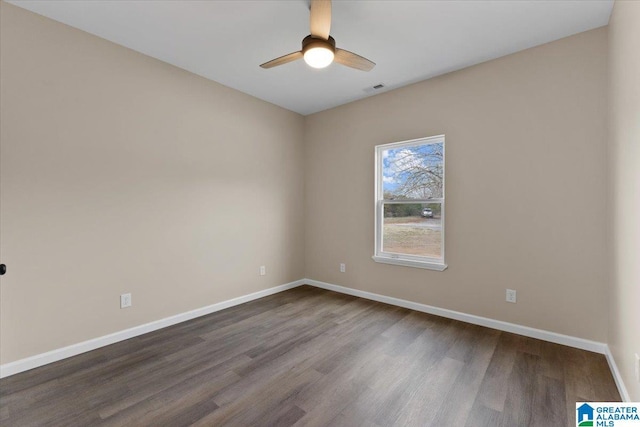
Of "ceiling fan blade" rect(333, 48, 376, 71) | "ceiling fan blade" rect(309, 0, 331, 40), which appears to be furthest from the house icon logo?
"ceiling fan blade" rect(309, 0, 331, 40)

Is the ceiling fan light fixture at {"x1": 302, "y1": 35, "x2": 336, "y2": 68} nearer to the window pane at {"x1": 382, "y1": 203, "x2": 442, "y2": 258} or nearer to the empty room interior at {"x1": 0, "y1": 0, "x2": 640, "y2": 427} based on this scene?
the empty room interior at {"x1": 0, "y1": 0, "x2": 640, "y2": 427}

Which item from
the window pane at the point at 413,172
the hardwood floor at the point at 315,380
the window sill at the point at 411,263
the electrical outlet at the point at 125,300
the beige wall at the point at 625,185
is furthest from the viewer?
the window pane at the point at 413,172

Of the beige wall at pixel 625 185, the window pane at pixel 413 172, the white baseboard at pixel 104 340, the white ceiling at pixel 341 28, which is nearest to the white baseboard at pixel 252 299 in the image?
the white baseboard at pixel 104 340

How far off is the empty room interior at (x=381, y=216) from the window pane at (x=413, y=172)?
28 mm

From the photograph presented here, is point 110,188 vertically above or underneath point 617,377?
above

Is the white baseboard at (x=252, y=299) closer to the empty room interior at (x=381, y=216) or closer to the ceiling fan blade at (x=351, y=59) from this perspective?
the empty room interior at (x=381, y=216)

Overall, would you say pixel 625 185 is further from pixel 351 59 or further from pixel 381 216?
pixel 381 216

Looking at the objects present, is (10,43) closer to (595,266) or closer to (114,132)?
(114,132)

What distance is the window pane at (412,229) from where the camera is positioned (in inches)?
132

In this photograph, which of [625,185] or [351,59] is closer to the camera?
[625,185]

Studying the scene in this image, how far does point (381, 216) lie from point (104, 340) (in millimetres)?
3231

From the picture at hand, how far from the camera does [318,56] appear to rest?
201 centimetres

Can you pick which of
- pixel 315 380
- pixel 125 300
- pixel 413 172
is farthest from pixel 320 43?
pixel 125 300

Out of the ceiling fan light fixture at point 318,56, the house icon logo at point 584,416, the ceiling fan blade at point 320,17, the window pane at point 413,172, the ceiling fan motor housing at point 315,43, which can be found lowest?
the house icon logo at point 584,416
